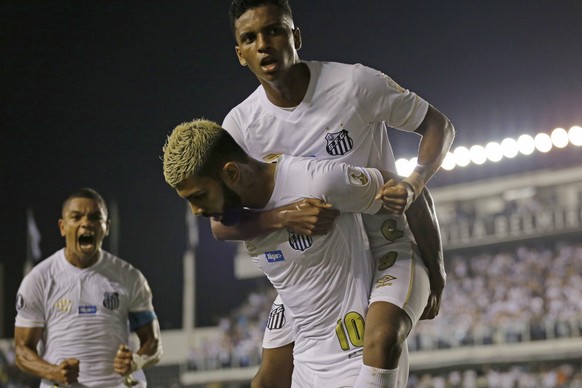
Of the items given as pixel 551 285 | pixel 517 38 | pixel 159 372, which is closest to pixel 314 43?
pixel 517 38

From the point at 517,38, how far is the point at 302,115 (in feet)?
Result: 49.0

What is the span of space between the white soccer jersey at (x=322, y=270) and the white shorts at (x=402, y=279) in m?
0.05

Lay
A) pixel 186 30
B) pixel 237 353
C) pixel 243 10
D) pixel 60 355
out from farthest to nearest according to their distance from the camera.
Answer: pixel 237 353
pixel 186 30
pixel 60 355
pixel 243 10

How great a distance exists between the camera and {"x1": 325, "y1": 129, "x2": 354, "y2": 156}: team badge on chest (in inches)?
126

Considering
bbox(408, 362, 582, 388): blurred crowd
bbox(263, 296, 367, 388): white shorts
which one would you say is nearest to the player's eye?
bbox(263, 296, 367, 388): white shorts

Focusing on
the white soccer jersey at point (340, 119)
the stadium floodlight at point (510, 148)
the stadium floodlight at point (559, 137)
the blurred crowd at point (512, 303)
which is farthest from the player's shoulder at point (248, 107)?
the stadium floodlight at point (559, 137)

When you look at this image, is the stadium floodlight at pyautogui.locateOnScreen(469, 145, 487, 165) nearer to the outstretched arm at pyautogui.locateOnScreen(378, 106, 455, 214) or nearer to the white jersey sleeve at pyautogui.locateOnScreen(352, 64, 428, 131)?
the outstretched arm at pyautogui.locateOnScreen(378, 106, 455, 214)

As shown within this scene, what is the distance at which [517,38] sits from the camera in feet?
56.7

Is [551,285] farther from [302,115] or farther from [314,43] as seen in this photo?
[302,115]

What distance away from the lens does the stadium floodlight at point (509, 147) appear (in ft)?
62.5

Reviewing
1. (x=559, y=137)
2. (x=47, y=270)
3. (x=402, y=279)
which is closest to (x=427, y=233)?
(x=402, y=279)

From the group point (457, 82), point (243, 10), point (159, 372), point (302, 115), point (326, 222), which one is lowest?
point (159, 372)

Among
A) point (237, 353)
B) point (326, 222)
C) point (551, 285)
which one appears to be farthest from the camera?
point (237, 353)

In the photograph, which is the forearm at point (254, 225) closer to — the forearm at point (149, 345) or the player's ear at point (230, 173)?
the player's ear at point (230, 173)
